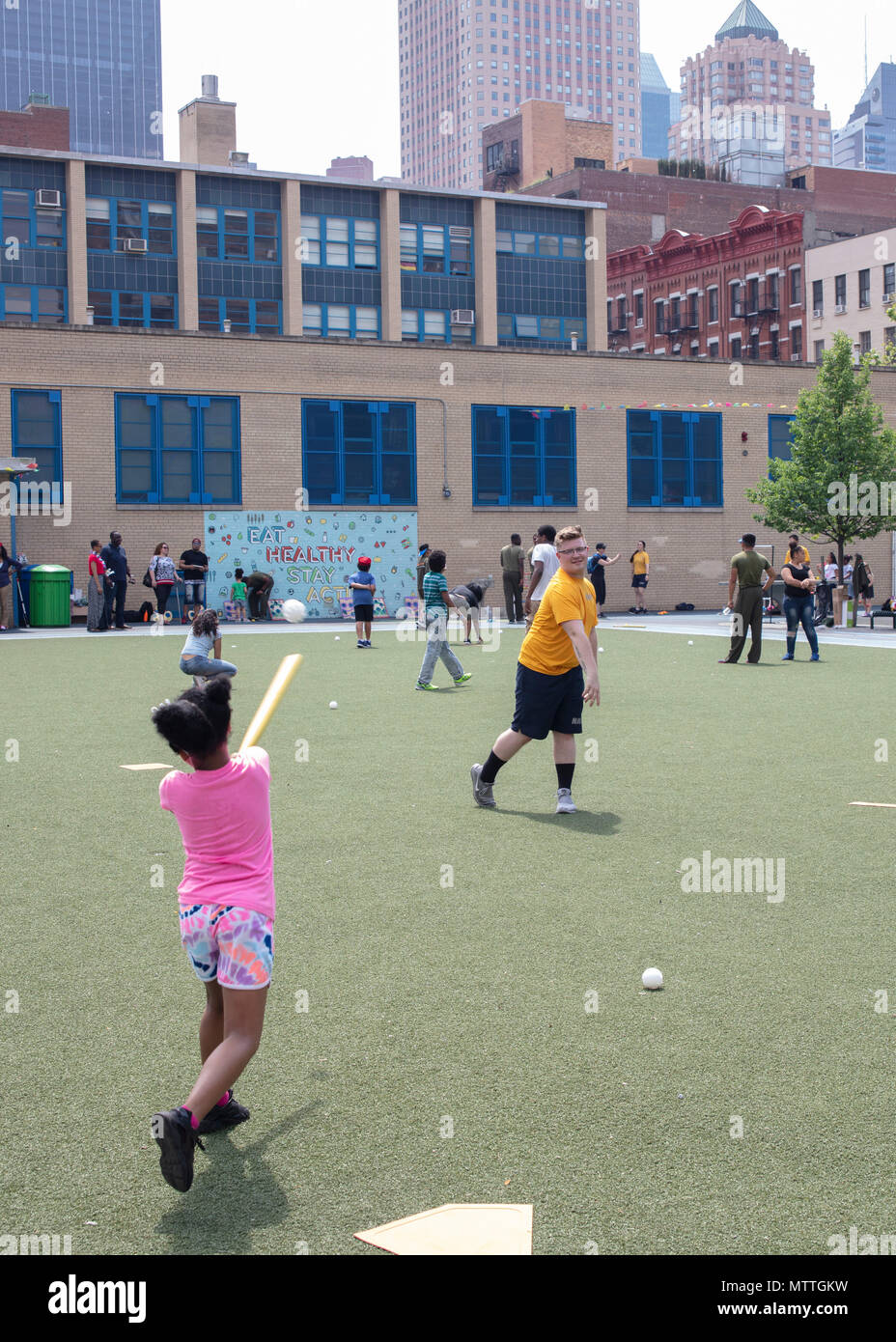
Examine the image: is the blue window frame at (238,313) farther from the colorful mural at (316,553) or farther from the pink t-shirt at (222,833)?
the pink t-shirt at (222,833)

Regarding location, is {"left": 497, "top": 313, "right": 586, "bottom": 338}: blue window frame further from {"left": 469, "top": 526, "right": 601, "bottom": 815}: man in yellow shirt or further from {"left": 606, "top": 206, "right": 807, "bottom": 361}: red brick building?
{"left": 469, "top": 526, "right": 601, "bottom": 815}: man in yellow shirt

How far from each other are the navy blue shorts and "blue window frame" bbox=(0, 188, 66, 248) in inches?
1729

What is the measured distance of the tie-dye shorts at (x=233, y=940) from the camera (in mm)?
4035

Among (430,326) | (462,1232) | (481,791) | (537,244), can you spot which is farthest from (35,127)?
(462,1232)

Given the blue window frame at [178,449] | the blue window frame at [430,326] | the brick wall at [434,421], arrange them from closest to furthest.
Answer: the brick wall at [434,421] < the blue window frame at [178,449] < the blue window frame at [430,326]

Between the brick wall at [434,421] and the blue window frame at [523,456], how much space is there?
0.29 meters

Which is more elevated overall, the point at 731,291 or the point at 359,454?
the point at 731,291

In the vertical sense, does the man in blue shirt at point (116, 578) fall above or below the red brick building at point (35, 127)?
below

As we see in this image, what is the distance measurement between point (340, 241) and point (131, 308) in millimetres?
7834

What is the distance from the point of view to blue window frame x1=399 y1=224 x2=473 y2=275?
52406mm

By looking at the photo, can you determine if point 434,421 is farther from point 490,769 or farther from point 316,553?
point 490,769

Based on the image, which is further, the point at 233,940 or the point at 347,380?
the point at 347,380

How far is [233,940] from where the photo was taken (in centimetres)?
404

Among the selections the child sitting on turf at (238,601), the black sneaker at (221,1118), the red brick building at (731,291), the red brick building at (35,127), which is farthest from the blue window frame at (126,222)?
the black sneaker at (221,1118)
